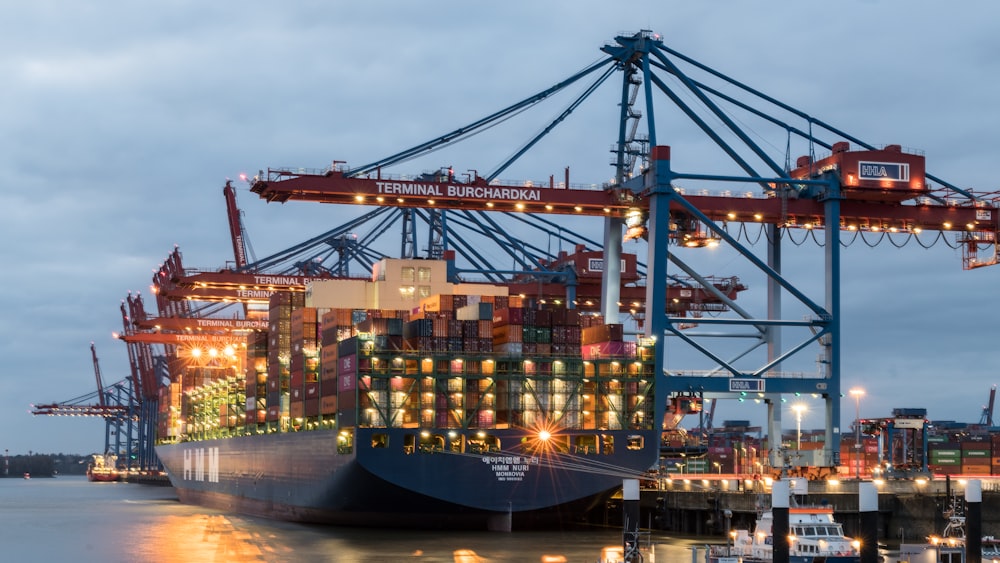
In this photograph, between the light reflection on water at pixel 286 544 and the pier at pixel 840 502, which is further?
the pier at pixel 840 502

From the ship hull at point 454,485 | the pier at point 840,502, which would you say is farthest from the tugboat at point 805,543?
the ship hull at point 454,485

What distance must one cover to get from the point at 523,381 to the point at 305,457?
44.0 ft

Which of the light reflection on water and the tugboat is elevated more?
the tugboat

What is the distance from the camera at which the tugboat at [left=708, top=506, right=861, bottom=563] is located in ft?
110

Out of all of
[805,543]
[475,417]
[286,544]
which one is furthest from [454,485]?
[805,543]

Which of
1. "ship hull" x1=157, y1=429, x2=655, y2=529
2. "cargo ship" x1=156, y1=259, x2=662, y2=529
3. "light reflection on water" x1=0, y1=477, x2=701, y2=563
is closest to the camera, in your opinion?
"light reflection on water" x1=0, y1=477, x2=701, y2=563

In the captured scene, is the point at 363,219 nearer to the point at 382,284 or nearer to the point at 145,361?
the point at 382,284

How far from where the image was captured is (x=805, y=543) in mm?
33844

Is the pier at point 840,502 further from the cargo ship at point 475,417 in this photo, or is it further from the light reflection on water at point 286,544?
the cargo ship at point 475,417

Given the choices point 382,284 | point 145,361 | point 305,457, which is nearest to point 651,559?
point 305,457

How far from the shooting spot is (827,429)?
196 ft

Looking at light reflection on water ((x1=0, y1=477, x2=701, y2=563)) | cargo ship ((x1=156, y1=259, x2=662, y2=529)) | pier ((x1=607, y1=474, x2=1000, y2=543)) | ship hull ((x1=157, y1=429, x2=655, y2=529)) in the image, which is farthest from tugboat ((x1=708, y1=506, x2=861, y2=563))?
cargo ship ((x1=156, y1=259, x2=662, y2=529))

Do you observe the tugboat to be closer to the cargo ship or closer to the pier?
the pier

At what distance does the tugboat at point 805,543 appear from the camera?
33.5 meters
